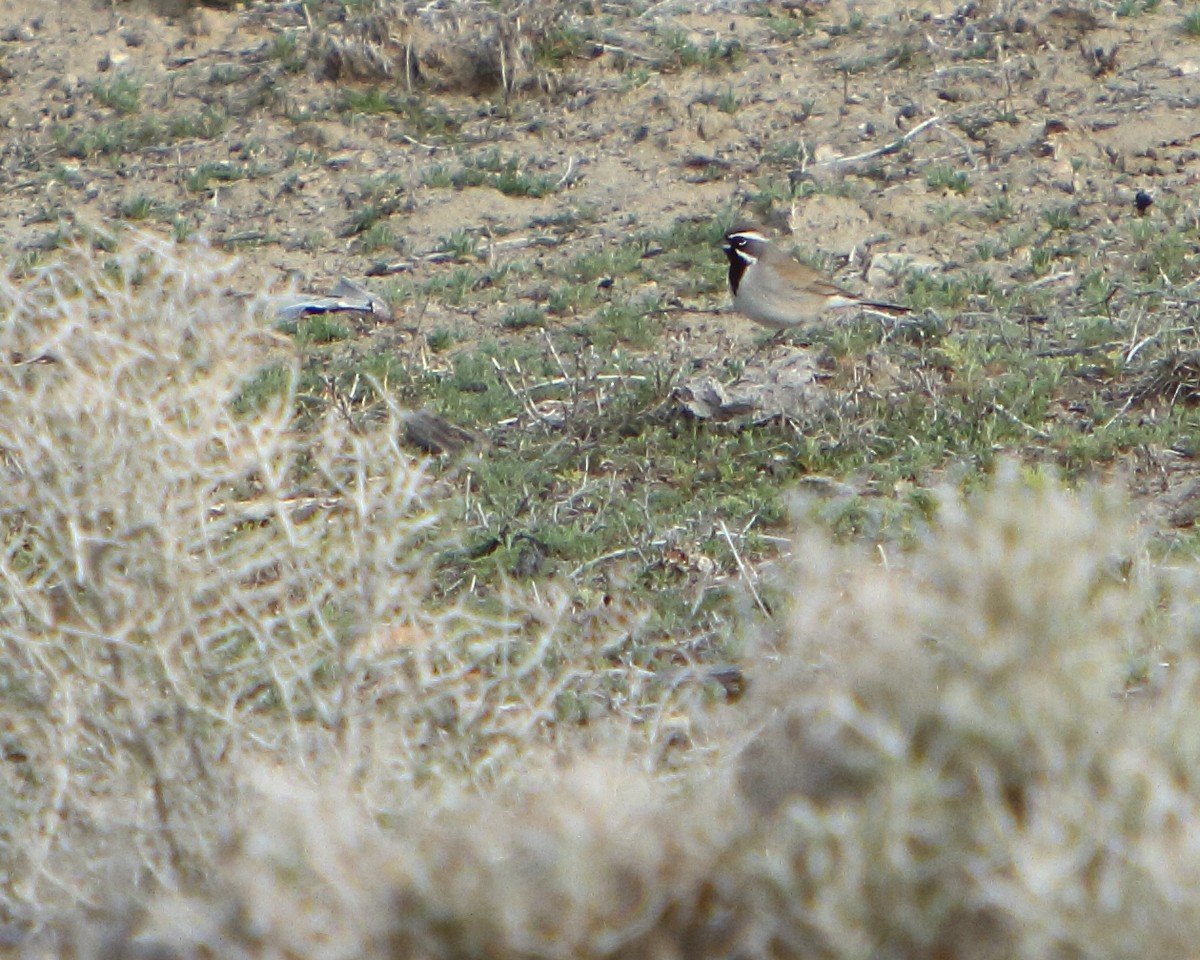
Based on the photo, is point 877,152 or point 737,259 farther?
point 877,152

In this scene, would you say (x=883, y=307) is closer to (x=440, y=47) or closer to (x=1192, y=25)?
(x=1192, y=25)

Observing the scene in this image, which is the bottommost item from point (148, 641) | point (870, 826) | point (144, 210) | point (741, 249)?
point (144, 210)

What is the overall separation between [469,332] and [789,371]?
5.66 ft

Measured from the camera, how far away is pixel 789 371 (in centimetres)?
686

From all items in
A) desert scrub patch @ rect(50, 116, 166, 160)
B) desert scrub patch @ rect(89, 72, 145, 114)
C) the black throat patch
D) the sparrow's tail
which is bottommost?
desert scrub patch @ rect(50, 116, 166, 160)

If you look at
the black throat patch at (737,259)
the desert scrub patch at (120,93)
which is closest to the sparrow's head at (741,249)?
the black throat patch at (737,259)

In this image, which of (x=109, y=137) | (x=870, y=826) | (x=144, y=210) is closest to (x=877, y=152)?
(x=144, y=210)

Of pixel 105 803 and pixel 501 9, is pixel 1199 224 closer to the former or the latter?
pixel 501 9

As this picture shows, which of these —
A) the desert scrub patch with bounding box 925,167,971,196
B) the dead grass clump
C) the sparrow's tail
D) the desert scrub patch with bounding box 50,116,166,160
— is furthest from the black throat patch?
the desert scrub patch with bounding box 50,116,166,160

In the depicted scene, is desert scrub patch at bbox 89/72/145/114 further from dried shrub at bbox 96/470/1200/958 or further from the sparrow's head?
dried shrub at bbox 96/470/1200/958

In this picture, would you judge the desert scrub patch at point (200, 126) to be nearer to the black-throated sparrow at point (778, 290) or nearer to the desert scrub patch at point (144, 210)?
the desert scrub patch at point (144, 210)

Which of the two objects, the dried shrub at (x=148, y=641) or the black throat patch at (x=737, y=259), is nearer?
the dried shrub at (x=148, y=641)

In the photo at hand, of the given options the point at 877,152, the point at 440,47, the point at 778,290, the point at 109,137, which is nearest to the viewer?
the point at 778,290

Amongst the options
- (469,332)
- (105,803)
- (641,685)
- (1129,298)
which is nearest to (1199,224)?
(1129,298)
